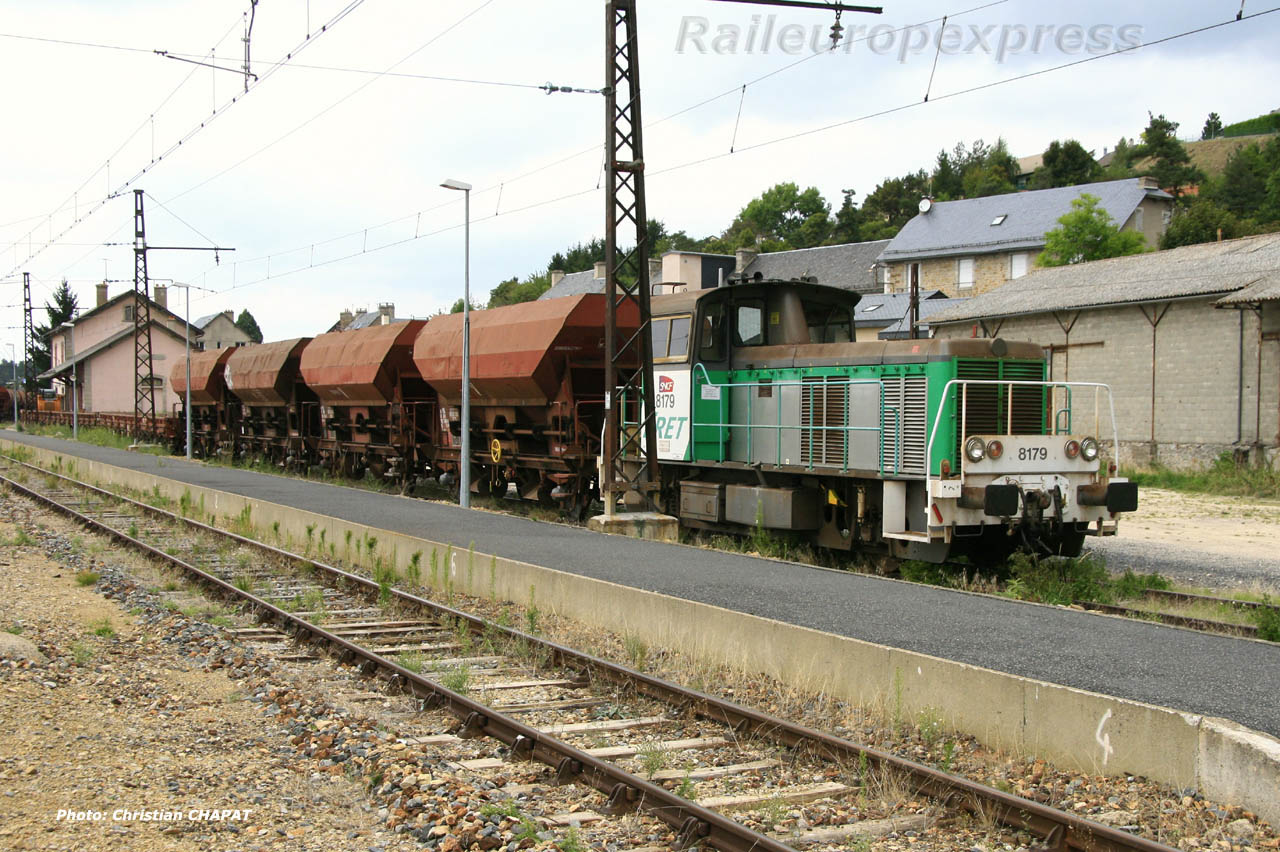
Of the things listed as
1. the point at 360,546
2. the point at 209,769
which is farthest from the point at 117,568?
the point at 209,769

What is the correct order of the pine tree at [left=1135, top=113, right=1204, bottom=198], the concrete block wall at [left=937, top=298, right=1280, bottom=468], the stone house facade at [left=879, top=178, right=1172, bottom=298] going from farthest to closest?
the pine tree at [left=1135, top=113, right=1204, bottom=198], the stone house facade at [left=879, top=178, right=1172, bottom=298], the concrete block wall at [left=937, top=298, right=1280, bottom=468]

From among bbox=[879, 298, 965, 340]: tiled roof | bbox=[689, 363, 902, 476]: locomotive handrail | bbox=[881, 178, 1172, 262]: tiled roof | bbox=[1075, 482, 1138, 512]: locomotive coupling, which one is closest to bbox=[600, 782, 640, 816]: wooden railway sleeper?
bbox=[689, 363, 902, 476]: locomotive handrail

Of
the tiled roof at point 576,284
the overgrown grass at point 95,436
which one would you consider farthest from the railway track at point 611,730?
the tiled roof at point 576,284

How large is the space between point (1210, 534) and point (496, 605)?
503 inches

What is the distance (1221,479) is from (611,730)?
2238 centimetres

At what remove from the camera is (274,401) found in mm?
31641

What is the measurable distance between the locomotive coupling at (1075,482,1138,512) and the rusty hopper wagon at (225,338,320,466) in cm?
2294

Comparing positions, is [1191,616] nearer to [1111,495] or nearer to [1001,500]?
[1111,495]

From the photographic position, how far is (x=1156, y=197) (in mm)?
58812

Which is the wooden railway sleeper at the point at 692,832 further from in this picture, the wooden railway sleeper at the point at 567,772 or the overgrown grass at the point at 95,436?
the overgrown grass at the point at 95,436

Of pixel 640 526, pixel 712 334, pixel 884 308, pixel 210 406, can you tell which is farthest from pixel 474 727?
pixel 884 308

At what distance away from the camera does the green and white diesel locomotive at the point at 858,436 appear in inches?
469

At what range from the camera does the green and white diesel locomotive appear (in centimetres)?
1192

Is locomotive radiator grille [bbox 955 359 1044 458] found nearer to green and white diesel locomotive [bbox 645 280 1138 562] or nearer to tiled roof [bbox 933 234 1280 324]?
green and white diesel locomotive [bbox 645 280 1138 562]
